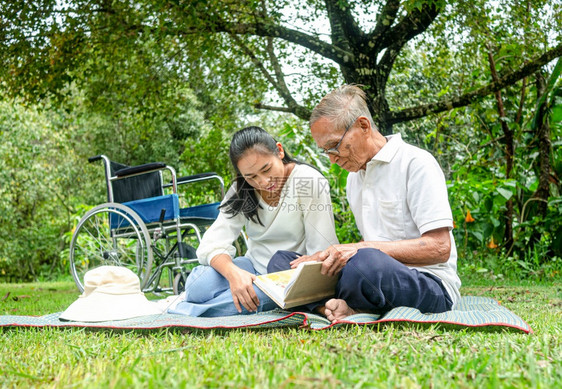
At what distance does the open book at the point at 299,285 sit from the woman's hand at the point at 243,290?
0.07 m

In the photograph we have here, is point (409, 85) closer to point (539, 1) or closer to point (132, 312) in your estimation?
point (539, 1)

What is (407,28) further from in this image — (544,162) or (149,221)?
(149,221)

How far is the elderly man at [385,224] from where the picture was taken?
2.01 meters

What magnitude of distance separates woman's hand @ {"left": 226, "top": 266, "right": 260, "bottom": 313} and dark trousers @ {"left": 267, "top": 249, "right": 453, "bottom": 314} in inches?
15.0

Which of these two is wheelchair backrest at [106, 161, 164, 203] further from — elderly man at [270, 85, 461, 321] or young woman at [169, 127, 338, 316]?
elderly man at [270, 85, 461, 321]

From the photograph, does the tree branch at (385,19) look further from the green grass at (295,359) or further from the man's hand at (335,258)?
the green grass at (295,359)

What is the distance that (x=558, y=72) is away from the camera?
4.54 m

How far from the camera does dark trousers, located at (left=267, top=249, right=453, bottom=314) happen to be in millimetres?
1962

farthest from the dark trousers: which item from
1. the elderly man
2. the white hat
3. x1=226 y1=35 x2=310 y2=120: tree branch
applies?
x1=226 y1=35 x2=310 y2=120: tree branch

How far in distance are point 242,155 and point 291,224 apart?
1.35ft

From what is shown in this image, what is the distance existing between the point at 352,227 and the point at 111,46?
3.33 m

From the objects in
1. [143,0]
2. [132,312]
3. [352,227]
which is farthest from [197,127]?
[132,312]

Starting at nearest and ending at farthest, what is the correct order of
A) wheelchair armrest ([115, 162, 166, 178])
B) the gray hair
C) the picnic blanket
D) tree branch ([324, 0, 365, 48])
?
the picnic blanket, the gray hair, wheelchair armrest ([115, 162, 166, 178]), tree branch ([324, 0, 365, 48])

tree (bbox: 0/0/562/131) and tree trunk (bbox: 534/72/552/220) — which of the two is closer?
tree trunk (bbox: 534/72/552/220)
